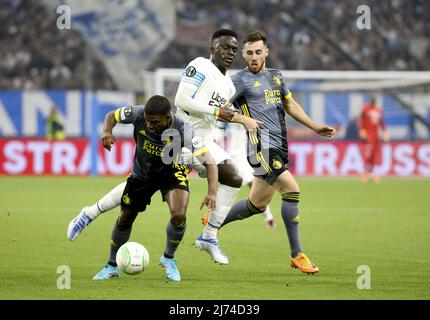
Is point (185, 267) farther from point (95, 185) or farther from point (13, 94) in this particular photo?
point (13, 94)

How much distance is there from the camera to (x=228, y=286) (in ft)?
24.5

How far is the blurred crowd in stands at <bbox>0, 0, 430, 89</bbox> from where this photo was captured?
27.1m

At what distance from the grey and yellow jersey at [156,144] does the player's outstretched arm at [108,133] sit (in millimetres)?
59

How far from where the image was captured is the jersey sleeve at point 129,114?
25.3 ft

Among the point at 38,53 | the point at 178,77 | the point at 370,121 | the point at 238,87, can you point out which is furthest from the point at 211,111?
the point at 38,53

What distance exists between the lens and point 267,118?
9.00 m

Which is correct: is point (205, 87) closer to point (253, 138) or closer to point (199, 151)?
point (253, 138)

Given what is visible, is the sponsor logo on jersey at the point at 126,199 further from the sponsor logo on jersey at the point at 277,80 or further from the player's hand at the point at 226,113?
the sponsor logo on jersey at the point at 277,80

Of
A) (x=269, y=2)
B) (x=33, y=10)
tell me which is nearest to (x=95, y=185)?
(x=33, y=10)

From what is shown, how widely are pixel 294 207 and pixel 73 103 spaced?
16.8 m

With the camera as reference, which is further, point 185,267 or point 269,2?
point 269,2

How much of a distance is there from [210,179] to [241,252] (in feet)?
8.23

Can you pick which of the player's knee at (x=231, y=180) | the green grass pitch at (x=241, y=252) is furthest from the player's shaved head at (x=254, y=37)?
the green grass pitch at (x=241, y=252)

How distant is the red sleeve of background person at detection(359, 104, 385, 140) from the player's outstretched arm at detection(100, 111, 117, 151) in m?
15.4
